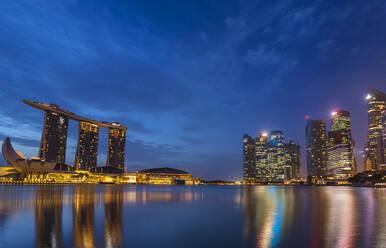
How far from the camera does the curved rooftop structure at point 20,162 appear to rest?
183m

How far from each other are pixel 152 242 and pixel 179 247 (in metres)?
2.16

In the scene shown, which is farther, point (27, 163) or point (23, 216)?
point (27, 163)

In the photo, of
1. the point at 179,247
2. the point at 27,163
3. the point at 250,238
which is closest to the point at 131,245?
the point at 179,247

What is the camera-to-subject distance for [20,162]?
601ft

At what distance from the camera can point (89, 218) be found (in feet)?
86.7

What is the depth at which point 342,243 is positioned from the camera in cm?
1741

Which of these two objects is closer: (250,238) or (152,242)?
(152,242)

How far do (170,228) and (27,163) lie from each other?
198133mm

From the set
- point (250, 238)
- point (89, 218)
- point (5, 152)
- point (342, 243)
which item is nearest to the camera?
point (342, 243)

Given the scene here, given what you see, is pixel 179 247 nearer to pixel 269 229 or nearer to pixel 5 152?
pixel 269 229

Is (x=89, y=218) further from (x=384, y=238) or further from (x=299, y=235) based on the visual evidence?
(x=384, y=238)

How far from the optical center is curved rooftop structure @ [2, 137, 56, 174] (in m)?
183

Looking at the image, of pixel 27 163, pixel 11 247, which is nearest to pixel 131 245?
pixel 11 247

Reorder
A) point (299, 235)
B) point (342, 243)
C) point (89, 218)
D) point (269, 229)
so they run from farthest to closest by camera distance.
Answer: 1. point (89, 218)
2. point (269, 229)
3. point (299, 235)
4. point (342, 243)
